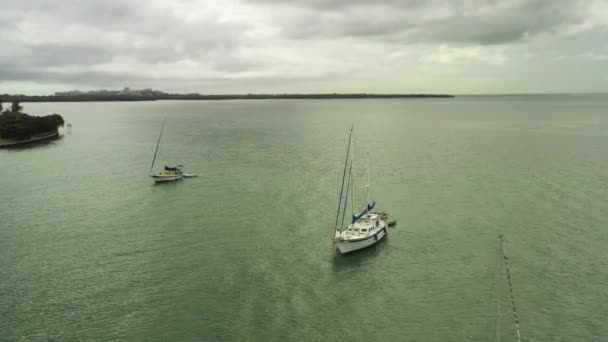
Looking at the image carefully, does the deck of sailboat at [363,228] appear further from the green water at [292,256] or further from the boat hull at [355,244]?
the green water at [292,256]

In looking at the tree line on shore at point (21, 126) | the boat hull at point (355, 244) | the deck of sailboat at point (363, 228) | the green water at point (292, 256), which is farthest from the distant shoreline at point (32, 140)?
the boat hull at point (355, 244)

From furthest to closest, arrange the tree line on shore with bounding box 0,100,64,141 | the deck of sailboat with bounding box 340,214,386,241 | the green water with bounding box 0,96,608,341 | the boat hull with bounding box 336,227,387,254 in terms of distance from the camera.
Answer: the tree line on shore with bounding box 0,100,64,141, the deck of sailboat with bounding box 340,214,386,241, the boat hull with bounding box 336,227,387,254, the green water with bounding box 0,96,608,341

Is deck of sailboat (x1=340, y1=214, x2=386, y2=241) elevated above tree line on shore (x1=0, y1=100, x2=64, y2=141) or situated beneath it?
situated beneath

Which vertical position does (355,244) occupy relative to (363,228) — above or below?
below

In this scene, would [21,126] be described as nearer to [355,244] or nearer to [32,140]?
[32,140]

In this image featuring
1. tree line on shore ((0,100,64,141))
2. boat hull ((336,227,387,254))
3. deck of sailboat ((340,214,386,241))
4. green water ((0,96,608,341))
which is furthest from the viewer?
tree line on shore ((0,100,64,141))

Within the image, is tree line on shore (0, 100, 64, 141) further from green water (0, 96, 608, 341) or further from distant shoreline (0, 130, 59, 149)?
green water (0, 96, 608, 341)

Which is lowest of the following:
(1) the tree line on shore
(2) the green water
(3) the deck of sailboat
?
(2) the green water

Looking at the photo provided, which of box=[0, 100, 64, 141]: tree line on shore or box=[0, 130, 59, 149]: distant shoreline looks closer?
box=[0, 130, 59, 149]: distant shoreline

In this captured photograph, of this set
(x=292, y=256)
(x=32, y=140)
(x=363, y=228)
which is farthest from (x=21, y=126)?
(x=363, y=228)

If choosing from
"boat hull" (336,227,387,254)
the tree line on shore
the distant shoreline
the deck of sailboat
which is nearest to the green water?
"boat hull" (336,227,387,254)
